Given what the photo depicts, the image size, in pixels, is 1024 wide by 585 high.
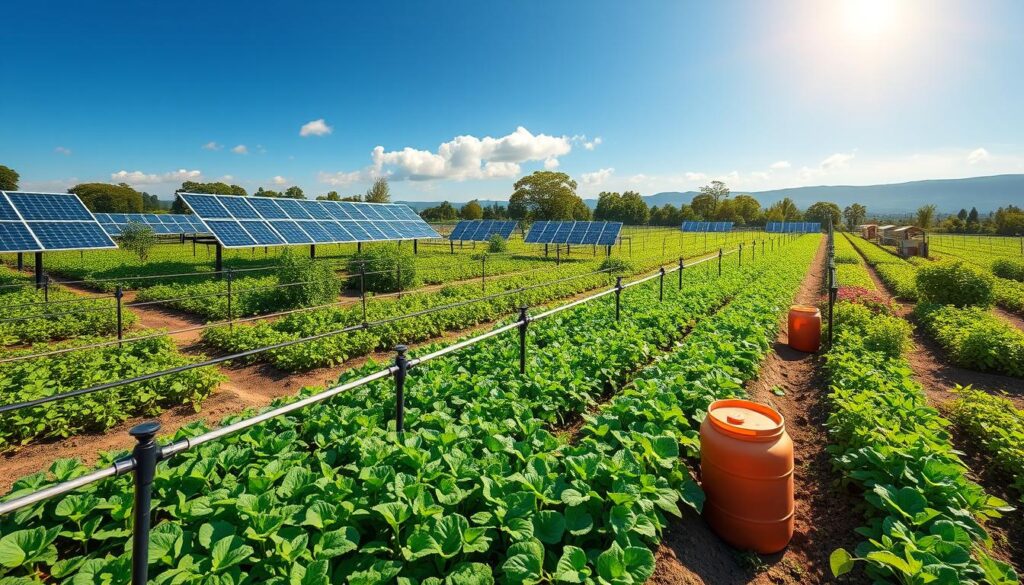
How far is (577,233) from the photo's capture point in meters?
33.8

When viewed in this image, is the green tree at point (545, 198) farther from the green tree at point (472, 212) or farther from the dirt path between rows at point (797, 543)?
the dirt path between rows at point (797, 543)

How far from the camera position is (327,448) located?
12.8ft

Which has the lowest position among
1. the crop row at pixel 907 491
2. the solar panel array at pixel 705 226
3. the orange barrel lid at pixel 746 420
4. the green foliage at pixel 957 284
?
the crop row at pixel 907 491

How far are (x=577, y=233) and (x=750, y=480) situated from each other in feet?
102

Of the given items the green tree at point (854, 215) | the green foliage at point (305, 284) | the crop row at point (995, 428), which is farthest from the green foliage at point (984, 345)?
the green tree at point (854, 215)

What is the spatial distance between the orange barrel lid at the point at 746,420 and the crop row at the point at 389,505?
470mm

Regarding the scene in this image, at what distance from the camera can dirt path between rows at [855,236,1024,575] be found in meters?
3.68

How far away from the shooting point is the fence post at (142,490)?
200 centimetres

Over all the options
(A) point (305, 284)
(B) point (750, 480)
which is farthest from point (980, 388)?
(A) point (305, 284)

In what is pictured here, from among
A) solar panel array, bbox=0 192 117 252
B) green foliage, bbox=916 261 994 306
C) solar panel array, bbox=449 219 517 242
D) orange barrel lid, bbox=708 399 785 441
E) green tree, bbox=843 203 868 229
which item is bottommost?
orange barrel lid, bbox=708 399 785 441

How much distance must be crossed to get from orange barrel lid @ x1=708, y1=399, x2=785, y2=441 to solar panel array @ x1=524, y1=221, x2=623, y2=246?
93.6ft

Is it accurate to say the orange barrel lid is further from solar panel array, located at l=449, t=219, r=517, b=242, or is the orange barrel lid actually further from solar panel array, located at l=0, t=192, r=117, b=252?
solar panel array, located at l=449, t=219, r=517, b=242

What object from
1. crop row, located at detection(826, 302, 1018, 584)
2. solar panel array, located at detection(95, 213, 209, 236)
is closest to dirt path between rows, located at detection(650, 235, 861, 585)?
crop row, located at detection(826, 302, 1018, 584)

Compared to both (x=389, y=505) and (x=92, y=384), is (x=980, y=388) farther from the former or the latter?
(x=92, y=384)
